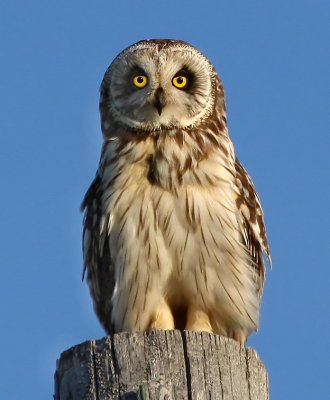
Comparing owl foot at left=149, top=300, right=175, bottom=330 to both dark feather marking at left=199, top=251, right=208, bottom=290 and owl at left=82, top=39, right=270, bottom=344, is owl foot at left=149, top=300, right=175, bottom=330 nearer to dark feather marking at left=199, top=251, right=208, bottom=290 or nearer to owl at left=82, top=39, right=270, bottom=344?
owl at left=82, top=39, right=270, bottom=344

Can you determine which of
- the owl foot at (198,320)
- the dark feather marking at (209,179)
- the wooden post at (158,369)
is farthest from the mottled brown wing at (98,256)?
the wooden post at (158,369)

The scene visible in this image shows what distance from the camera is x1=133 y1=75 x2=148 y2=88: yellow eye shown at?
6180mm

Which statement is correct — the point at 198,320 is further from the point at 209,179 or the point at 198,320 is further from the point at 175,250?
the point at 209,179

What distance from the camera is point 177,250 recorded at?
5.42 meters

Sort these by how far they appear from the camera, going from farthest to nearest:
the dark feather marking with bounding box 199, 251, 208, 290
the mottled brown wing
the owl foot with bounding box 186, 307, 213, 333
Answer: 1. the mottled brown wing
2. the owl foot with bounding box 186, 307, 213, 333
3. the dark feather marking with bounding box 199, 251, 208, 290

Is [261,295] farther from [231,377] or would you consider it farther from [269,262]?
[231,377]

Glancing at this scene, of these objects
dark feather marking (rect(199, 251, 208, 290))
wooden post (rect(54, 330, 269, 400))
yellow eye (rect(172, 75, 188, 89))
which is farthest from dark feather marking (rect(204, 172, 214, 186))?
wooden post (rect(54, 330, 269, 400))

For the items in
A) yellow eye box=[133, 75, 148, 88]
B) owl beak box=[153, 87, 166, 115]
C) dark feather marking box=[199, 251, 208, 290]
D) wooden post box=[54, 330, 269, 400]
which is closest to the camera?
wooden post box=[54, 330, 269, 400]

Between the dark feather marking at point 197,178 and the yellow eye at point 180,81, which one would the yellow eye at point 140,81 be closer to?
the yellow eye at point 180,81

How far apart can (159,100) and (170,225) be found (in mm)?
938

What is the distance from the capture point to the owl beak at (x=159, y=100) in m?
5.94

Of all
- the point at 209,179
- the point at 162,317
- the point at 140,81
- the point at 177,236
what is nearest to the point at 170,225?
the point at 177,236

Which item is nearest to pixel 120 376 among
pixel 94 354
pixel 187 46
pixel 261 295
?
pixel 94 354

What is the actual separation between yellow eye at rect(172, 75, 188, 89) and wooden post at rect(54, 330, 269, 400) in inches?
113
